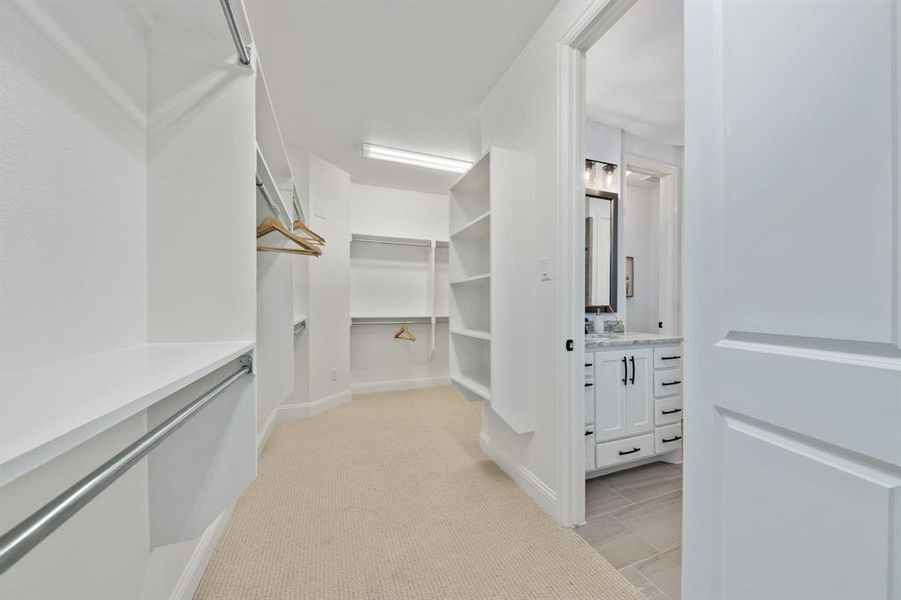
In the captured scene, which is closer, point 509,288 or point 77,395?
point 77,395

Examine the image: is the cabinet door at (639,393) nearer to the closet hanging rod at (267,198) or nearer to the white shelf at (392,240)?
the closet hanging rod at (267,198)

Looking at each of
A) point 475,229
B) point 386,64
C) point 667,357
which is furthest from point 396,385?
point 386,64

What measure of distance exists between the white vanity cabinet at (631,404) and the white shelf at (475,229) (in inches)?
40.3

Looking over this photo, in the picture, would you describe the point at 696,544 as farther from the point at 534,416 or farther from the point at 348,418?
the point at 348,418

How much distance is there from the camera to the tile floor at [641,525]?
4.49 feet

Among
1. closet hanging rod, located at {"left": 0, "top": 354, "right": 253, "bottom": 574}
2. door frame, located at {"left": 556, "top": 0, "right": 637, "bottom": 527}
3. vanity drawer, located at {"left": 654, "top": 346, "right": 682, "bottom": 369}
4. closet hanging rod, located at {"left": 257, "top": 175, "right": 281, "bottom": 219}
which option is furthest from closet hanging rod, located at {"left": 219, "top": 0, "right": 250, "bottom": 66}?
vanity drawer, located at {"left": 654, "top": 346, "right": 682, "bottom": 369}

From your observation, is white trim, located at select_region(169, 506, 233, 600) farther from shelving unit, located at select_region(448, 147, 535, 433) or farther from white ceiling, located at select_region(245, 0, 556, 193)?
white ceiling, located at select_region(245, 0, 556, 193)

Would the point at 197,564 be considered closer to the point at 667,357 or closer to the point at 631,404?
the point at 631,404

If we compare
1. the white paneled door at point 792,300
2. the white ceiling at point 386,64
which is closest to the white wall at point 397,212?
the white ceiling at point 386,64

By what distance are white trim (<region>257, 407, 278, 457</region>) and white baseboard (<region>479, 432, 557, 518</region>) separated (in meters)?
1.64

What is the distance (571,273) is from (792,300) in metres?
0.91

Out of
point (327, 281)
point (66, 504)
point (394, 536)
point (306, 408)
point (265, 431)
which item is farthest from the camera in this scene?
point (327, 281)

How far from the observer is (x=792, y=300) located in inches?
29.0

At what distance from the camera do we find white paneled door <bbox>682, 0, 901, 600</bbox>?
2.02 feet
